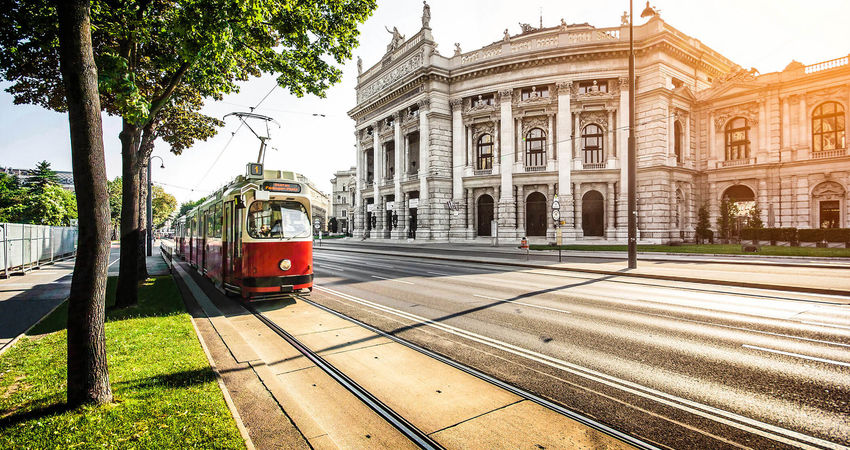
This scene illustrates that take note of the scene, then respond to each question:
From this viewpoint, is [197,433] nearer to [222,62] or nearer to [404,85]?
[222,62]

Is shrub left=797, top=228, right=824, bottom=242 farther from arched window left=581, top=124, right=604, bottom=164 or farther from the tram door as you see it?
the tram door

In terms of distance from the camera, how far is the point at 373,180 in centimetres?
5403

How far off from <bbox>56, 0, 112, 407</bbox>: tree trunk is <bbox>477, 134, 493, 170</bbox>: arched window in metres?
39.1

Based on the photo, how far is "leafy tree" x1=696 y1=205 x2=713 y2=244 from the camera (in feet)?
117

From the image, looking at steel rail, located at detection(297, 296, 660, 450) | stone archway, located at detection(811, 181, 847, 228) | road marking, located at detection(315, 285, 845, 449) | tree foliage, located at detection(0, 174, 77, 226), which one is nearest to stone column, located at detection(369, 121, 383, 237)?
tree foliage, located at detection(0, 174, 77, 226)

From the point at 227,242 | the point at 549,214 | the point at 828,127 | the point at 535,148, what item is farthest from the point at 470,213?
the point at 227,242

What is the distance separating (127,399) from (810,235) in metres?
41.2

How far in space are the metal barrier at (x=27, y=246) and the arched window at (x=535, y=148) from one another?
119 feet

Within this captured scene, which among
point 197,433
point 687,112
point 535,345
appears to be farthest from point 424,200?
point 197,433

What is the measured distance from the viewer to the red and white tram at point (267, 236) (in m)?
10.1

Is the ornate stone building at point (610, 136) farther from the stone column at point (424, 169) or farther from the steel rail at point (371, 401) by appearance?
the steel rail at point (371, 401)

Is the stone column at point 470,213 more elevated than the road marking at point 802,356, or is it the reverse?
the stone column at point 470,213

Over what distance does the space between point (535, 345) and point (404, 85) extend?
42.8 meters

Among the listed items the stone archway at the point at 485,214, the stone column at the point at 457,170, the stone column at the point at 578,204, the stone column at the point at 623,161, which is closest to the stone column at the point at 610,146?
the stone column at the point at 623,161
